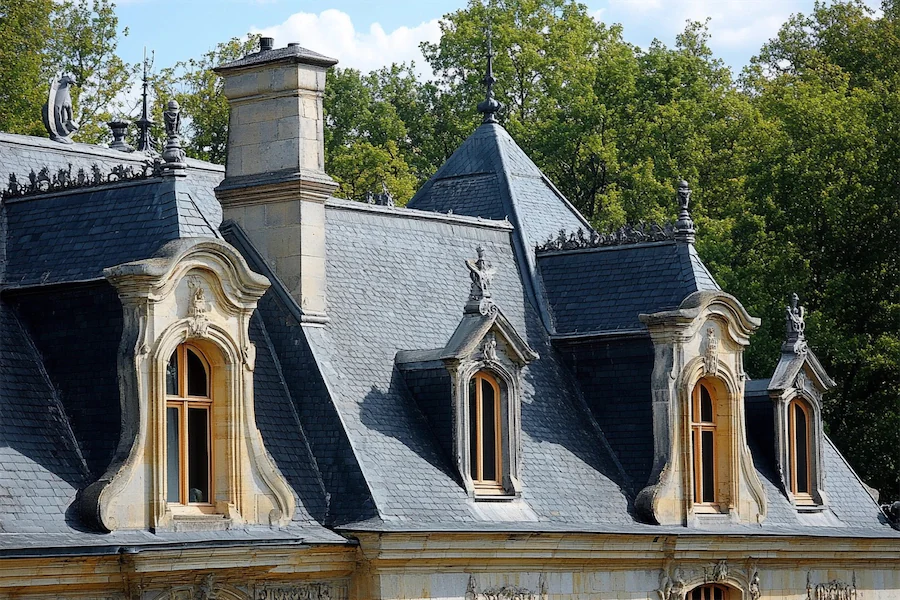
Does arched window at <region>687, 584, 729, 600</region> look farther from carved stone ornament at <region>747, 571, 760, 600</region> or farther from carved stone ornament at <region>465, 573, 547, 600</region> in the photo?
carved stone ornament at <region>465, 573, 547, 600</region>

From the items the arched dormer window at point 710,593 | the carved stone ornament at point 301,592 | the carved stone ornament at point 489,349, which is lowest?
the carved stone ornament at point 301,592

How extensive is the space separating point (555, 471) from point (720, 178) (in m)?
26.3

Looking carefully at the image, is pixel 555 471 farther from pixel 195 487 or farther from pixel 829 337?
pixel 829 337

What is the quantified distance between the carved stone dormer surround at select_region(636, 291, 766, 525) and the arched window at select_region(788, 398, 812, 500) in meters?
2.23

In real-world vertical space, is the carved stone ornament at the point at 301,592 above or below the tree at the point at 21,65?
below

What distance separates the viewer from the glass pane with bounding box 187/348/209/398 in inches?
1059

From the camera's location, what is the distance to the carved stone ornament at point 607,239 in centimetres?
3516

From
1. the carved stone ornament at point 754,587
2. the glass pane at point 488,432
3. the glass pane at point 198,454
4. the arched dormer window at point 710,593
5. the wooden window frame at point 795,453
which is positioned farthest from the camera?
the wooden window frame at point 795,453

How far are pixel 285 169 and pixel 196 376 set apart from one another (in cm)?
438

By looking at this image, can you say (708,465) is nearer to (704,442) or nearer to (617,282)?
(704,442)

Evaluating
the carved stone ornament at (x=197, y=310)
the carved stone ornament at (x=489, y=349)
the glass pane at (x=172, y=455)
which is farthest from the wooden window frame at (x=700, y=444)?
the glass pane at (x=172, y=455)

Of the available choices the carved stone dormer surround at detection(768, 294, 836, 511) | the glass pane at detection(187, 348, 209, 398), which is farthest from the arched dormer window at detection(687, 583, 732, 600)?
the glass pane at detection(187, 348, 209, 398)

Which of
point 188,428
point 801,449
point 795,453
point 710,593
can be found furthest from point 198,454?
point 801,449

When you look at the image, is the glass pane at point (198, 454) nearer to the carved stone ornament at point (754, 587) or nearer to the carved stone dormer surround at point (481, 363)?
the carved stone dormer surround at point (481, 363)
